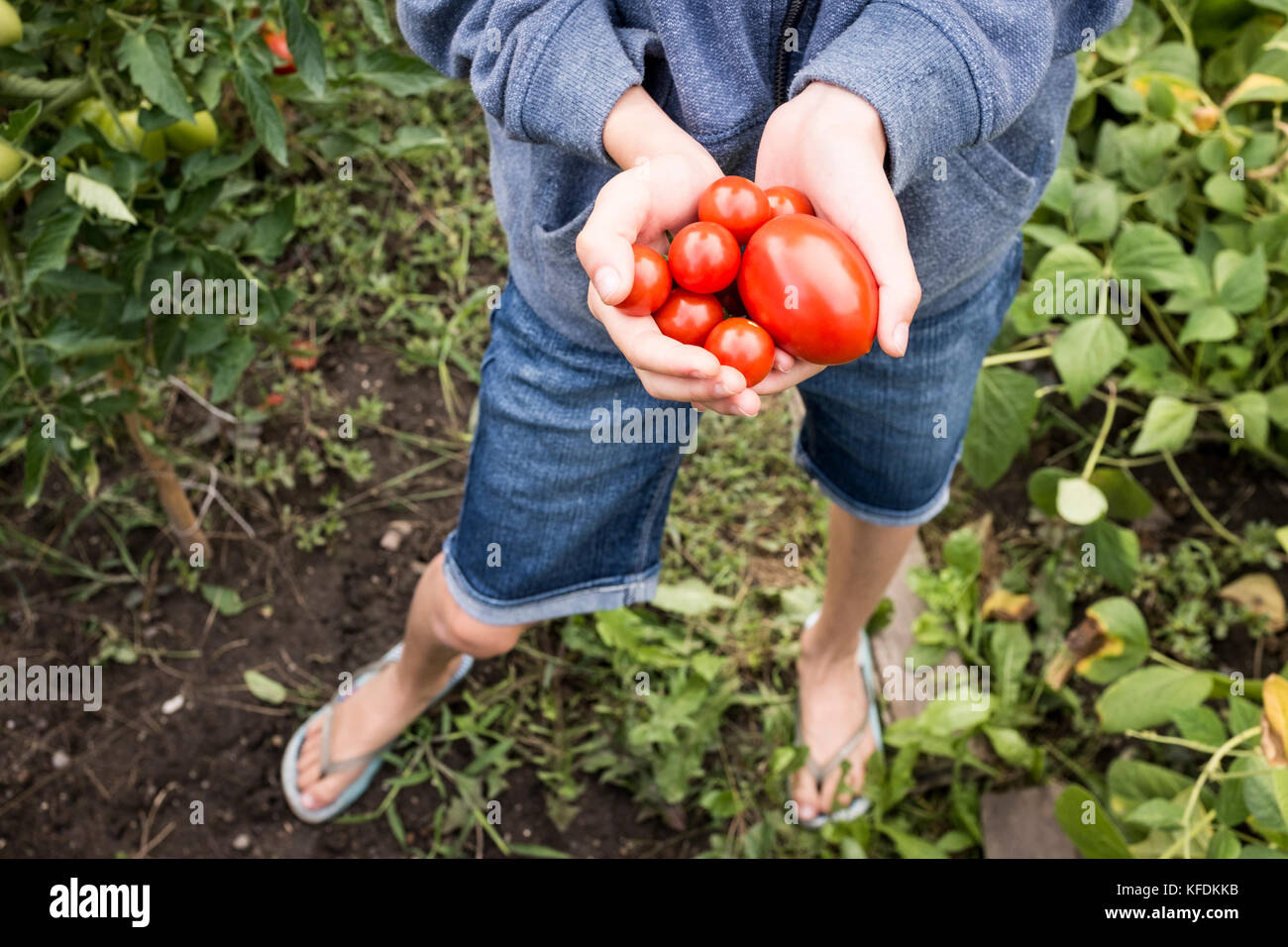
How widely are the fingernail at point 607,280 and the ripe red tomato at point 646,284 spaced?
0.08 m

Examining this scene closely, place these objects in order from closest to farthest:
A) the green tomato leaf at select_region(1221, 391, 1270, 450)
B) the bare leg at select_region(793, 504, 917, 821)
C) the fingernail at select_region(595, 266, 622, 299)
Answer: the fingernail at select_region(595, 266, 622, 299) → the bare leg at select_region(793, 504, 917, 821) → the green tomato leaf at select_region(1221, 391, 1270, 450)

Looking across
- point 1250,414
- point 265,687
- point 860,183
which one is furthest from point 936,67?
point 265,687

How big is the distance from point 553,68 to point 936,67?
1.20 feet

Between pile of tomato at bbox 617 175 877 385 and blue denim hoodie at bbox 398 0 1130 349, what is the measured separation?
0.09 m

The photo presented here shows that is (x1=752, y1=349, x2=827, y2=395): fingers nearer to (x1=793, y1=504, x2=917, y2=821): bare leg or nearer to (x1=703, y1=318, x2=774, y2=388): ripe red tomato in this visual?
(x1=703, y1=318, x2=774, y2=388): ripe red tomato

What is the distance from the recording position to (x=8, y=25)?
3.90ft

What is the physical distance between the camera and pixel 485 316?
2.54 meters

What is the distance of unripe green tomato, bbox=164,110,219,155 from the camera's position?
1.58m

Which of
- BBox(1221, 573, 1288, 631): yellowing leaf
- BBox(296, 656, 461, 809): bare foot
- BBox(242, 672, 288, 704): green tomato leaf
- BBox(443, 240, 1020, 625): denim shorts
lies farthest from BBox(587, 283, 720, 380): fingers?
BBox(1221, 573, 1288, 631): yellowing leaf

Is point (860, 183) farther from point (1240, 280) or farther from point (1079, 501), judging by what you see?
point (1240, 280)

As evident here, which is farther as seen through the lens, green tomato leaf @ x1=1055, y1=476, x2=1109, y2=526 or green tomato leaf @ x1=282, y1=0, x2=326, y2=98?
green tomato leaf @ x1=1055, y1=476, x2=1109, y2=526

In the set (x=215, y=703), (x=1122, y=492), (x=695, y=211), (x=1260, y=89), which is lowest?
(x=215, y=703)
